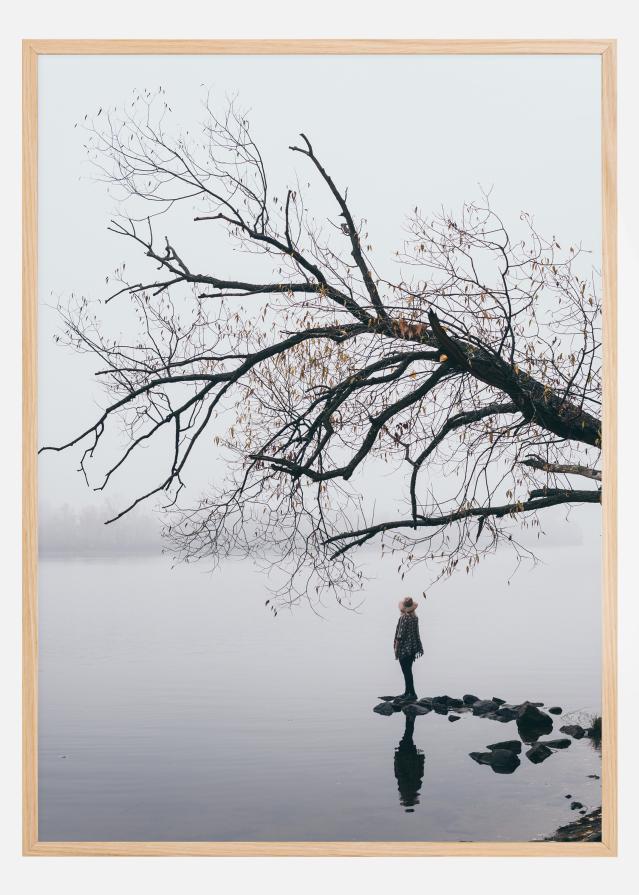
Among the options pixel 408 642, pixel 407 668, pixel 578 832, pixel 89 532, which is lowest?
pixel 578 832

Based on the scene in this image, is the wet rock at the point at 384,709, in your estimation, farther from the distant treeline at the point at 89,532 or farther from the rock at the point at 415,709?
the distant treeline at the point at 89,532

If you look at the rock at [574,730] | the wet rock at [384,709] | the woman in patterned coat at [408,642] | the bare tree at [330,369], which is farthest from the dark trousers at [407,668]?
the rock at [574,730]

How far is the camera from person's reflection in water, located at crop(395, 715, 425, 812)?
4121 mm

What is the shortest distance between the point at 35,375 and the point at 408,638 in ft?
6.93

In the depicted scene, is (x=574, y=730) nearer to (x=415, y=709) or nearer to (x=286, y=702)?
(x=415, y=709)

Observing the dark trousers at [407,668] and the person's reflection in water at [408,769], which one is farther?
the dark trousers at [407,668]

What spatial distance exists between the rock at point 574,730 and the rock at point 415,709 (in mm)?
621

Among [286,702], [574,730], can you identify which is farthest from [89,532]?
[574,730]

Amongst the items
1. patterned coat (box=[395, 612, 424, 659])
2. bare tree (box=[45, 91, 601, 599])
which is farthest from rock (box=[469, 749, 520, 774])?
bare tree (box=[45, 91, 601, 599])

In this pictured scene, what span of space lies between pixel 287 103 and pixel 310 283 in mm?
837

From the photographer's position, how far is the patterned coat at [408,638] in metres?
4.22

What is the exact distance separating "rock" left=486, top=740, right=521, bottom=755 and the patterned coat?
0.54m

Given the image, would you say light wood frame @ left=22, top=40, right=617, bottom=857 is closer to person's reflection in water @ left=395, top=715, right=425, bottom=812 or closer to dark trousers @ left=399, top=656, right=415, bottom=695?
person's reflection in water @ left=395, top=715, right=425, bottom=812

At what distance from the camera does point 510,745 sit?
4195 mm
